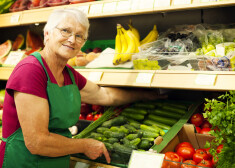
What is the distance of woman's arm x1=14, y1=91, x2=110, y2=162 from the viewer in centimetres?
133

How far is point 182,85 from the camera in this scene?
1631mm

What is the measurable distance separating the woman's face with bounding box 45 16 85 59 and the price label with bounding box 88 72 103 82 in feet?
1.57

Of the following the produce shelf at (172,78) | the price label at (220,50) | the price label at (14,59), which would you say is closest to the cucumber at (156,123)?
the produce shelf at (172,78)

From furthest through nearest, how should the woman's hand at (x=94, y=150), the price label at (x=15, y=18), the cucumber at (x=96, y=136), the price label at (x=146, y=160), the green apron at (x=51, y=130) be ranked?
the price label at (x=15, y=18) → the cucumber at (x=96, y=136) → the woman's hand at (x=94, y=150) → the green apron at (x=51, y=130) → the price label at (x=146, y=160)

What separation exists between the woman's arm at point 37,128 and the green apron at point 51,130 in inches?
3.3

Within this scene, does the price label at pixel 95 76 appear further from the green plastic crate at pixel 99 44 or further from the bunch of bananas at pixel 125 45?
the green plastic crate at pixel 99 44

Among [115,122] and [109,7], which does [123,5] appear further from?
[115,122]

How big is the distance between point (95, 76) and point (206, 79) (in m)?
0.85

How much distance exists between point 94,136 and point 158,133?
0.45 meters

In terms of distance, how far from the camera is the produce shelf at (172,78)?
1.51 m

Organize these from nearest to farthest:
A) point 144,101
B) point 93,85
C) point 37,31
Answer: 1. point 93,85
2. point 144,101
3. point 37,31

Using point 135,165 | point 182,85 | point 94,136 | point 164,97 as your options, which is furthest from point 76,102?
point 164,97

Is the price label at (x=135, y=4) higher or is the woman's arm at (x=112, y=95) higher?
the price label at (x=135, y=4)

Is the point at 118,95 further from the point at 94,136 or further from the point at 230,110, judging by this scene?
the point at 230,110
